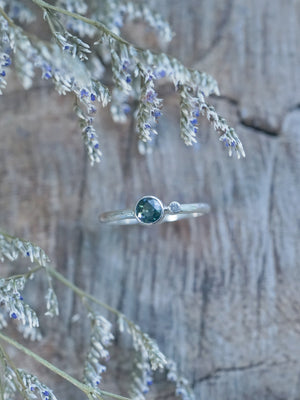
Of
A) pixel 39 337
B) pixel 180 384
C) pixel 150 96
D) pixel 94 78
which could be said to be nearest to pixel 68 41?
pixel 94 78

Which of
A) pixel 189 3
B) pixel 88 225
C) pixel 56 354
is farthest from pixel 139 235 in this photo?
pixel 189 3

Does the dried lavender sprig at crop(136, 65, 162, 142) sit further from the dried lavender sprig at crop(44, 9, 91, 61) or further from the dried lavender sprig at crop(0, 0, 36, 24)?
the dried lavender sprig at crop(0, 0, 36, 24)

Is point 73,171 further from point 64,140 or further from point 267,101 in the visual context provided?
point 267,101

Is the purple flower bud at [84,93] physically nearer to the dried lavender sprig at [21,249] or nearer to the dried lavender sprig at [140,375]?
the dried lavender sprig at [21,249]

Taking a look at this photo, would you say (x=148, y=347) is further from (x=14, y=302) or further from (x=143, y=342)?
(x=14, y=302)

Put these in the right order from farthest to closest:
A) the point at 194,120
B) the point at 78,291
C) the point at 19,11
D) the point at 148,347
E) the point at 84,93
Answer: the point at 19,11, the point at 78,291, the point at 148,347, the point at 194,120, the point at 84,93
